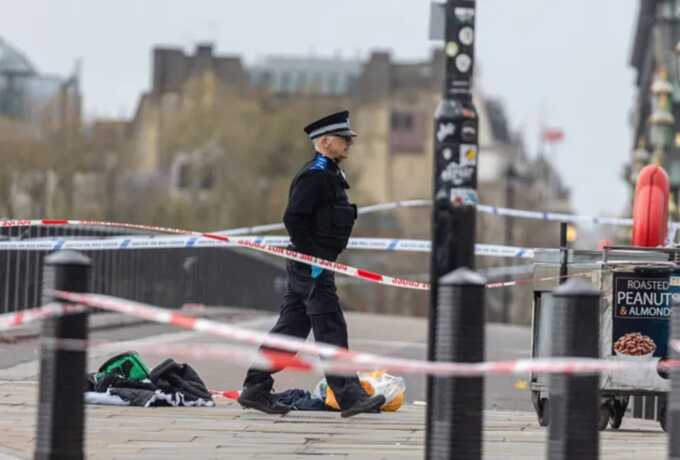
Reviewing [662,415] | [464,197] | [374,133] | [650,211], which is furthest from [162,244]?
[374,133]

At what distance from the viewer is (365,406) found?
11234 mm

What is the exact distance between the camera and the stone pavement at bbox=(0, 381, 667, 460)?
9.25m

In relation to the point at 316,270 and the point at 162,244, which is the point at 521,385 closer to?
the point at 162,244

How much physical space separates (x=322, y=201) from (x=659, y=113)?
1090 inches

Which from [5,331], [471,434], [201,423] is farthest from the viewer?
[5,331]

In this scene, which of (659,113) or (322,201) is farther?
(659,113)

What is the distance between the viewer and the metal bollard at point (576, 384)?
6.74m

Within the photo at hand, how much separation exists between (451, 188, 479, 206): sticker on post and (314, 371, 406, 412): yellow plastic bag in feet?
11.4

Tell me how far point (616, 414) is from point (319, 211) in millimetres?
2062

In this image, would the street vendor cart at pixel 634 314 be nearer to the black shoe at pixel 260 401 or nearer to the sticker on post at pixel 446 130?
the black shoe at pixel 260 401

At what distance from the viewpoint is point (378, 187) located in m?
113

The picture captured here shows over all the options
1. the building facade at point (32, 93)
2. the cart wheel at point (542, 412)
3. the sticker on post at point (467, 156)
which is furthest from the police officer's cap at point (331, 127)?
the building facade at point (32, 93)

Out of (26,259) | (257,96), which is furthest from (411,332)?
(257,96)

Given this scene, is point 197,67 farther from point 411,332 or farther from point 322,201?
point 322,201
